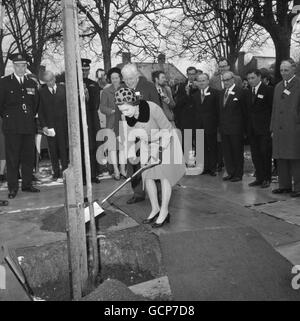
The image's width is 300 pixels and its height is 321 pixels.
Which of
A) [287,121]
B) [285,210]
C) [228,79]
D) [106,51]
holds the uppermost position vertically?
[106,51]

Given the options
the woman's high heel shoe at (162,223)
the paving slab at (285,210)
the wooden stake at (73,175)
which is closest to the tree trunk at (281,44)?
the paving slab at (285,210)

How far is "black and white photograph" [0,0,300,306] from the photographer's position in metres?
3.48

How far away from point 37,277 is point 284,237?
2349mm

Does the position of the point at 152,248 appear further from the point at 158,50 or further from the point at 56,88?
the point at 158,50

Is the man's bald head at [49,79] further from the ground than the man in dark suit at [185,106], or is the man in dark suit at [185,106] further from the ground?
the man's bald head at [49,79]

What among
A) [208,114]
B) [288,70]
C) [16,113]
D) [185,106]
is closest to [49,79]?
[16,113]

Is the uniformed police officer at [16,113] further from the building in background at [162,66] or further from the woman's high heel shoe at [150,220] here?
the building in background at [162,66]

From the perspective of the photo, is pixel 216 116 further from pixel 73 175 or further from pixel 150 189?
pixel 73 175

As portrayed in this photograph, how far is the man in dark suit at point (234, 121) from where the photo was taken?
24.2 ft

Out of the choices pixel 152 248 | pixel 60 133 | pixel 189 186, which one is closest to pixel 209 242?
pixel 152 248

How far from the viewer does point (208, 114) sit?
800cm

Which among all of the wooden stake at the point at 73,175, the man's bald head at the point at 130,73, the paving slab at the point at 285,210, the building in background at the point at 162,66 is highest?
the building in background at the point at 162,66

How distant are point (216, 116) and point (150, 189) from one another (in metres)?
3.33

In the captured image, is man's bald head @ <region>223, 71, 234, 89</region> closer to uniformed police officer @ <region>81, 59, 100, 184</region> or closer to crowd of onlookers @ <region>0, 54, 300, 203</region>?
crowd of onlookers @ <region>0, 54, 300, 203</region>
